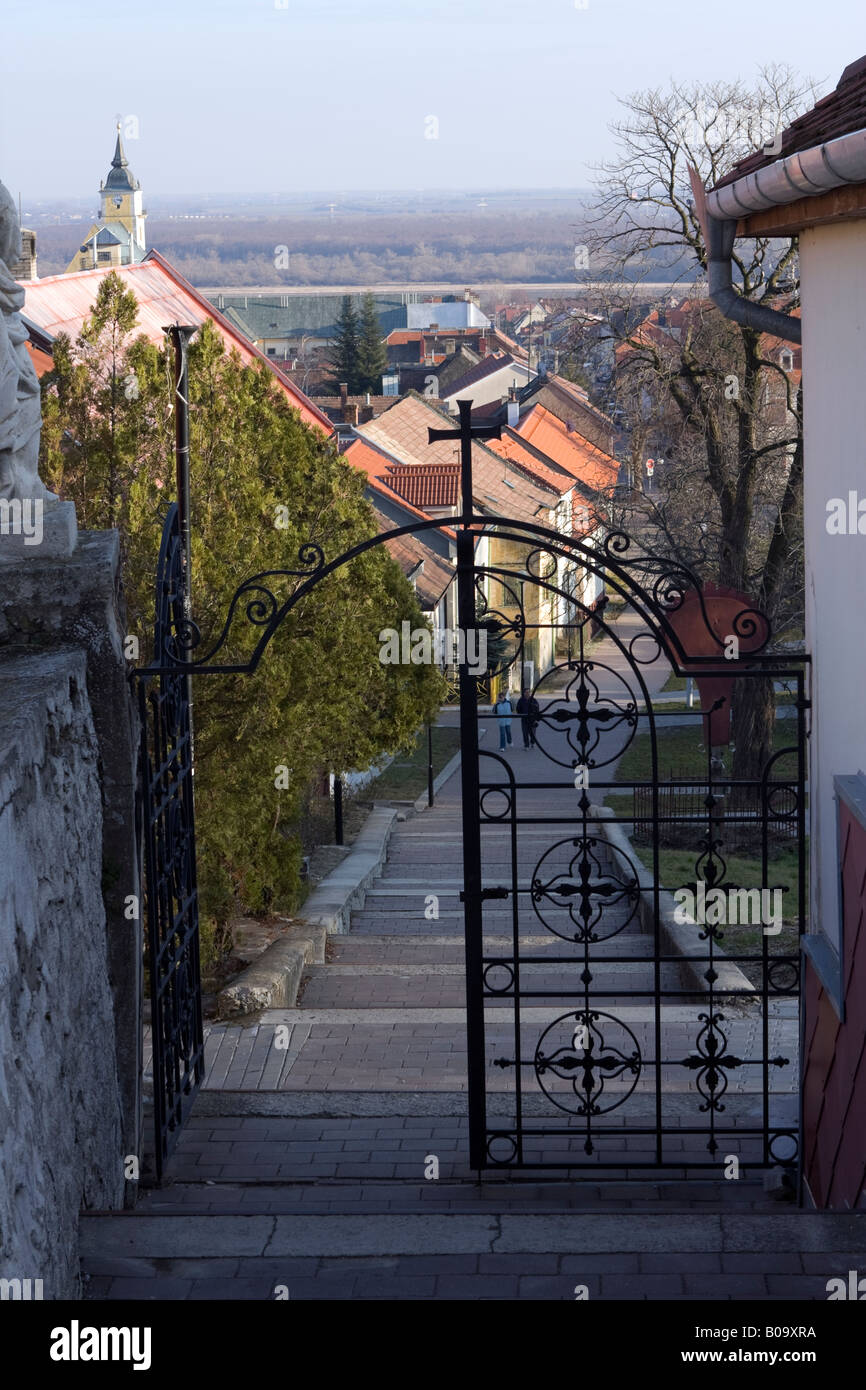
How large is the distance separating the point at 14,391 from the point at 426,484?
32.6 meters

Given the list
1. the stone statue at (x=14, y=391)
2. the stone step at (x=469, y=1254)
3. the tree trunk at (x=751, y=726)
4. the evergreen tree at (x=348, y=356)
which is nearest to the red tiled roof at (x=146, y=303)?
the tree trunk at (x=751, y=726)

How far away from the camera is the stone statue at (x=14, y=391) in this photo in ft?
17.7

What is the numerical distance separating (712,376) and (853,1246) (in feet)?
57.4

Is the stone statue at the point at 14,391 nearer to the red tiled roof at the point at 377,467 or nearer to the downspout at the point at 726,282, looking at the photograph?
the downspout at the point at 726,282

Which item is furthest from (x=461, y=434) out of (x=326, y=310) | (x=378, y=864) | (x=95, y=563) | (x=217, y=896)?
(x=326, y=310)

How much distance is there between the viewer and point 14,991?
13.7ft

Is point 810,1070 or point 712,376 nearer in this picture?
point 810,1070

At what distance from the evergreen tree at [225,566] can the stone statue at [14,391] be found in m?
4.44

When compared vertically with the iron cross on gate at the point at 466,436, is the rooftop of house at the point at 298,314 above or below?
above

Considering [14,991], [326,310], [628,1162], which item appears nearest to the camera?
[14,991]

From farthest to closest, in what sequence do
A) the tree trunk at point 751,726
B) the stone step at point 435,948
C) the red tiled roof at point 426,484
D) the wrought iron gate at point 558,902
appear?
the red tiled roof at point 426,484
the tree trunk at point 751,726
the stone step at point 435,948
the wrought iron gate at point 558,902

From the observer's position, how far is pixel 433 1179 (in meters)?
6.22

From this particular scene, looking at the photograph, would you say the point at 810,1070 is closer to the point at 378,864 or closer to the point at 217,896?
the point at 217,896

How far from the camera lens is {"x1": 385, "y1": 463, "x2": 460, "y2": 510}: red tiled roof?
123 feet
